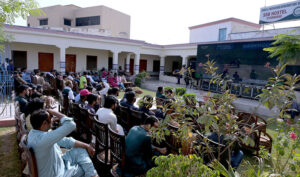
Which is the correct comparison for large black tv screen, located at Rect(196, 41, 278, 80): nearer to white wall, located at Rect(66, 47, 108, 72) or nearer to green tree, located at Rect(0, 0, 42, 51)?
white wall, located at Rect(66, 47, 108, 72)

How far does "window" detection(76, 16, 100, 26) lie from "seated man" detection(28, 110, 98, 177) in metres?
22.8

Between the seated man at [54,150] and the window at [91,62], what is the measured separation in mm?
15735

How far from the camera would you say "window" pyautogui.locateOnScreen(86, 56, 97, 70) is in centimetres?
1728

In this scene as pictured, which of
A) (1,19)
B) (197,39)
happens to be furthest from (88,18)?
(1,19)

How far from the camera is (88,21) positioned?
23.6m

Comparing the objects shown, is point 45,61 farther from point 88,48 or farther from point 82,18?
point 82,18

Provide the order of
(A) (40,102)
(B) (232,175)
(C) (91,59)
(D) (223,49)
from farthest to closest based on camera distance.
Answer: (C) (91,59) < (D) (223,49) < (A) (40,102) < (B) (232,175)

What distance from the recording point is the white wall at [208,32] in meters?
19.6

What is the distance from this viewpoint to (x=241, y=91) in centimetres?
1237

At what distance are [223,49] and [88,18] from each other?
1644 cm

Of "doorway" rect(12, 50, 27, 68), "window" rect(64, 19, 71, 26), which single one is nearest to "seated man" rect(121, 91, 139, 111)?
"doorway" rect(12, 50, 27, 68)

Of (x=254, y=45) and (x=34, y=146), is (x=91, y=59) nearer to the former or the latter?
(x=254, y=45)

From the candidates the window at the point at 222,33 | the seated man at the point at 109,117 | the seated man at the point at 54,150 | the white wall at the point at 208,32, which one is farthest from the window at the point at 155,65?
the seated man at the point at 54,150

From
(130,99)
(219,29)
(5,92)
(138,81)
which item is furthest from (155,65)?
(130,99)
